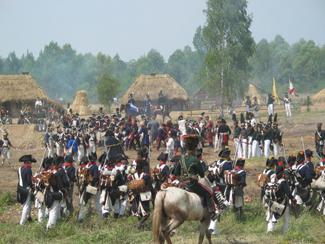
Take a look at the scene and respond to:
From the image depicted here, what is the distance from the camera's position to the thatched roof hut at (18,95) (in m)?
58.6

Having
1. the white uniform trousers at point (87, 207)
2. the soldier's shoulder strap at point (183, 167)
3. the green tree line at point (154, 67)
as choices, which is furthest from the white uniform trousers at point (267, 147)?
the green tree line at point (154, 67)

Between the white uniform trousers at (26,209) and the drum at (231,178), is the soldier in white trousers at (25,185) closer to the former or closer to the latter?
the white uniform trousers at (26,209)

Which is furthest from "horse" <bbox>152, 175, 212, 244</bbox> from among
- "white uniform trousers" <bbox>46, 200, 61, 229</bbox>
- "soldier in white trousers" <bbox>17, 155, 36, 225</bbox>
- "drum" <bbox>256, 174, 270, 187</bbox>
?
"soldier in white trousers" <bbox>17, 155, 36, 225</bbox>

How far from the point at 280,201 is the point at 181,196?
4004mm

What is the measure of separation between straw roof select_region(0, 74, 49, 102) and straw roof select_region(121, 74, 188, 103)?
29.2 ft

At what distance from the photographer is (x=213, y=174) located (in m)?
19.3

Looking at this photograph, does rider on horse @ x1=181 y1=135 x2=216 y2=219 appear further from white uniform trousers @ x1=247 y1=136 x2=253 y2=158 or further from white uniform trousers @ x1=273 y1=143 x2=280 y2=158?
white uniform trousers @ x1=247 y1=136 x2=253 y2=158

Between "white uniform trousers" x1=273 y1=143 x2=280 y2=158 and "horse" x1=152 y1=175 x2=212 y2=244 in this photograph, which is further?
"white uniform trousers" x1=273 y1=143 x2=280 y2=158

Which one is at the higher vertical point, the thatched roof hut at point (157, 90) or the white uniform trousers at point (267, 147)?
the thatched roof hut at point (157, 90)

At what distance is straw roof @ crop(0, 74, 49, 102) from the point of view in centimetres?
5862

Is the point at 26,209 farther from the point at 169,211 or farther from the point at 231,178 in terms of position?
the point at 169,211

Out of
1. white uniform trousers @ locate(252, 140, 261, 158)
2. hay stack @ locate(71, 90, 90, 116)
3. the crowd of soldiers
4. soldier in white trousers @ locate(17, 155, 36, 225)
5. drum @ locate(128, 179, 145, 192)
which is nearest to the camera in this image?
the crowd of soldiers

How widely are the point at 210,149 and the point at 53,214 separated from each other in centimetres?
1894

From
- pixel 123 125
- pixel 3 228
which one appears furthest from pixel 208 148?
pixel 3 228
